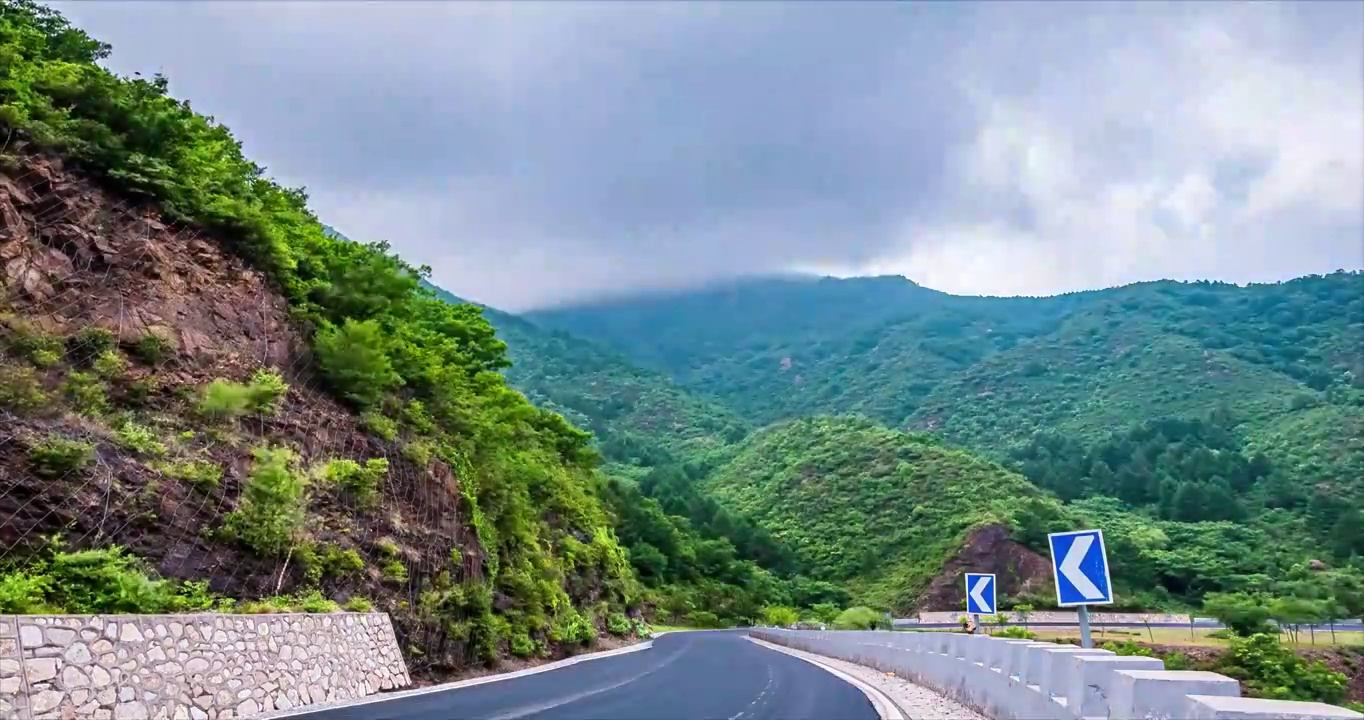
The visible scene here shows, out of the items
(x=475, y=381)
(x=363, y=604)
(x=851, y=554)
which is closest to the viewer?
(x=363, y=604)

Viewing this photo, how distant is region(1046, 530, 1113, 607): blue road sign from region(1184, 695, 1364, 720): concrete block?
2.41 m

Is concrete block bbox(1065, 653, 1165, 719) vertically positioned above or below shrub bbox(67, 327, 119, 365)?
below

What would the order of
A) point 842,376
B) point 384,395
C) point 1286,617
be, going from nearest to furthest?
point 384,395 < point 1286,617 < point 842,376

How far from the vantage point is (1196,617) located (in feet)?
218

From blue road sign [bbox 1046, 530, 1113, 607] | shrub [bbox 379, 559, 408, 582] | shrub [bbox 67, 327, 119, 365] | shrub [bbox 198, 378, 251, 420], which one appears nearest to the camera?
blue road sign [bbox 1046, 530, 1113, 607]

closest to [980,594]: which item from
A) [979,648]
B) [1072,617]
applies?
[979,648]

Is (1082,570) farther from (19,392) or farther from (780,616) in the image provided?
(780,616)

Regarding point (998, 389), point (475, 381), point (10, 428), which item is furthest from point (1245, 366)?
point (10, 428)

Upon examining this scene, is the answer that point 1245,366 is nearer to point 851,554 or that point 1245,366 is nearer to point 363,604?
point 851,554

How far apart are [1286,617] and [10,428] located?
53.2 metres

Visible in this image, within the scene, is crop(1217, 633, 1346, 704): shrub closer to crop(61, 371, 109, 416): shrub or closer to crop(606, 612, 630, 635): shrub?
crop(606, 612, 630, 635): shrub

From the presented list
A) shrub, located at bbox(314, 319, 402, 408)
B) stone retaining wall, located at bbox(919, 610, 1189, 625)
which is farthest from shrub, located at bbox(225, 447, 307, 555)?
stone retaining wall, located at bbox(919, 610, 1189, 625)

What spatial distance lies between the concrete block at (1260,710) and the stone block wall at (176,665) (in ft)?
31.5

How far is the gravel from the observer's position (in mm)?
14797
